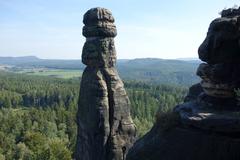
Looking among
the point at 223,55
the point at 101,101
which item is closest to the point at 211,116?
the point at 223,55

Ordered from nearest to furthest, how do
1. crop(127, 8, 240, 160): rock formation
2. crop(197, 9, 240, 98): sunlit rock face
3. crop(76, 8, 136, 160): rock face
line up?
crop(127, 8, 240, 160): rock formation, crop(197, 9, 240, 98): sunlit rock face, crop(76, 8, 136, 160): rock face

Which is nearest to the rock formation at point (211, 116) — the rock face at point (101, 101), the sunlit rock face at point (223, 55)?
the sunlit rock face at point (223, 55)

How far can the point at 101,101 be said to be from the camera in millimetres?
27578

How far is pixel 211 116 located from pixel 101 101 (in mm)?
13802

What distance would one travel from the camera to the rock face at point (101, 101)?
27500 mm

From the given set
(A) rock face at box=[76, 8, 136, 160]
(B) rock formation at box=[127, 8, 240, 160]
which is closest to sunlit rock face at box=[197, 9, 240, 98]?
(B) rock formation at box=[127, 8, 240, 160]

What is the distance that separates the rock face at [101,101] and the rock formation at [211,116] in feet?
37.0

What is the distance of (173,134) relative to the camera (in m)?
15.7

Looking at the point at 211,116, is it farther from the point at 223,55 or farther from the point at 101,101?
the point at 101,101

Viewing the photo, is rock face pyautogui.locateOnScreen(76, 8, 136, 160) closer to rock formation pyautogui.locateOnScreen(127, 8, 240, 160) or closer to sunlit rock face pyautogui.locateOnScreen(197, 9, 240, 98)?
rock formation pyautogui.locateOnScreen(127, 8, 240, 160)

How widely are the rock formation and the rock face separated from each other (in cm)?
1127

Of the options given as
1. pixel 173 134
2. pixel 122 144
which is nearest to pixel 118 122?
pixel 122 144

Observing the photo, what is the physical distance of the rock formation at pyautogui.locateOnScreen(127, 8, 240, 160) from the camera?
14227 mm

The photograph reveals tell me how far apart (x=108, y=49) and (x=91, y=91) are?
3.23 metres
